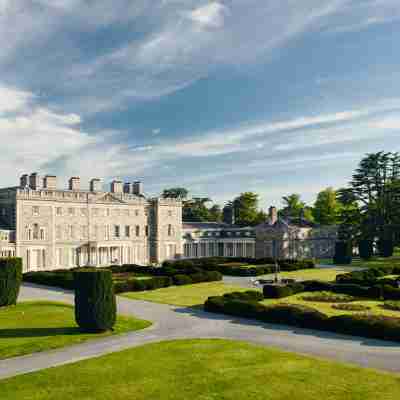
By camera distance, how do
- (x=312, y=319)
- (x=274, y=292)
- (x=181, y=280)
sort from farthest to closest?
(x=181, y=280) → (x=274, y=292) → (x=312, y=319)

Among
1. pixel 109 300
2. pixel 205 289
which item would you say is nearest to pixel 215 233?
pixel 205 289

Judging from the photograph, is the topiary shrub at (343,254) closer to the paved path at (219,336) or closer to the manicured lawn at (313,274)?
the manicured lawn at (313,274)

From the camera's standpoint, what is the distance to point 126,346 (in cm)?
1905

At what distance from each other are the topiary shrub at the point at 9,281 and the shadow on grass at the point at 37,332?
7.28 metres

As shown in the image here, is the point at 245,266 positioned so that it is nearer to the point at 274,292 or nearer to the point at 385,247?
the point at 274,292

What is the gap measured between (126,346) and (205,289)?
18.1m

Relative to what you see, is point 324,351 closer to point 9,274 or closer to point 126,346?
point 126,346

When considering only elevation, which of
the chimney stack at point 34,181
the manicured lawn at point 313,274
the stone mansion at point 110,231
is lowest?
the manicured lawn at point 313,274

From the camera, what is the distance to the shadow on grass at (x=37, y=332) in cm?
2083

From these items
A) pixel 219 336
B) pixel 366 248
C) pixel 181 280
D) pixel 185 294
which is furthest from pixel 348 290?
pixel 366 248

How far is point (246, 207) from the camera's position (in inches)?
3907

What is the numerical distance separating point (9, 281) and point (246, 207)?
7390cm

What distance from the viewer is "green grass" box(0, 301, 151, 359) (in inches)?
746

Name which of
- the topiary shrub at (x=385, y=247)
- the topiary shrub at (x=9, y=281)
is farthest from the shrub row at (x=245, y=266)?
the topiary shrub at (x=9, y=281)
